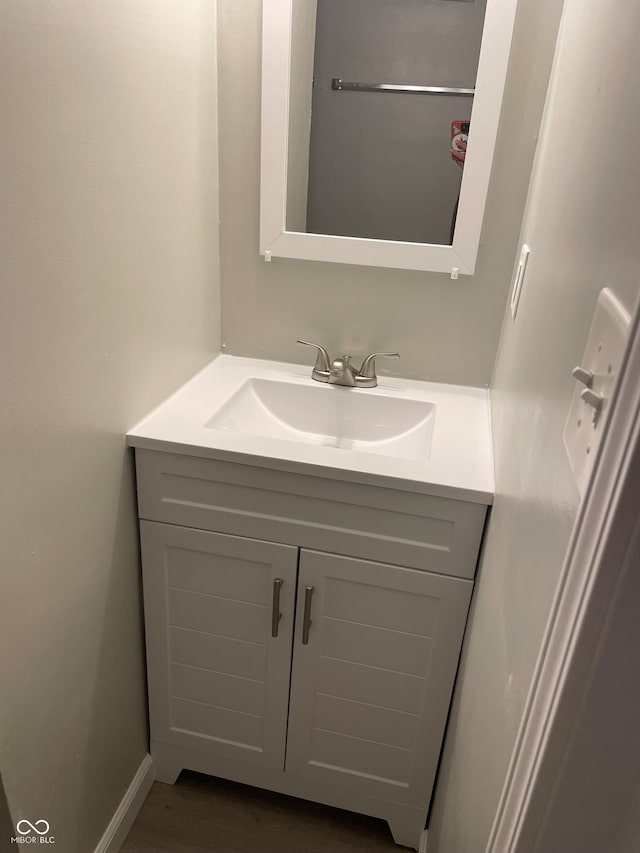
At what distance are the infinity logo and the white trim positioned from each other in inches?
32.6

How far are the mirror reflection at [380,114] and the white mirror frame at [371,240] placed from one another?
0.02m

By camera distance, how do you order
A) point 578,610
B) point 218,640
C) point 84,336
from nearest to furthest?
point 578,610 < point 84,336 < point 218,640

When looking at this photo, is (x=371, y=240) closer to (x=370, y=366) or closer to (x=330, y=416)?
(x=370, y=366)

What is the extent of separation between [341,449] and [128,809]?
96 centimetres

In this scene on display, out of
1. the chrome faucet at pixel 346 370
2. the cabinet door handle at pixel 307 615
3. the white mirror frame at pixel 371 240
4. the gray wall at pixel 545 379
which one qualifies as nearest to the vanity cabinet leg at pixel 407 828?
the gray wall at pixel 545 379

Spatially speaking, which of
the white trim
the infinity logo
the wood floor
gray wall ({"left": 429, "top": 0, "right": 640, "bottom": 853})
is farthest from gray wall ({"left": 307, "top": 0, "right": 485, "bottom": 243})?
the wood floor

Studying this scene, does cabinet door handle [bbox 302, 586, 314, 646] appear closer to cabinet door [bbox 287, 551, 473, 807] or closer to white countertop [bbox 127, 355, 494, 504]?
cabinet door [bbox 287, 551, 473, 807]

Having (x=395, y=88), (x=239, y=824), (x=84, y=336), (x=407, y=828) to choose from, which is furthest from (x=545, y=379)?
(x=239, y=824)

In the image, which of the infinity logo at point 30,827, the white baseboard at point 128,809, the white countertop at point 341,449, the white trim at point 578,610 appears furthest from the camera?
the white baseboard at point 128,809

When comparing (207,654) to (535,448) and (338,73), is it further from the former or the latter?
(338,73)

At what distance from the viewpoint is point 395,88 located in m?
1.30

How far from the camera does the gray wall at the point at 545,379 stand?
1.65 ft

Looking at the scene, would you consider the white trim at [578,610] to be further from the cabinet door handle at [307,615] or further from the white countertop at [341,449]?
the cabinet door handle at [307,615]

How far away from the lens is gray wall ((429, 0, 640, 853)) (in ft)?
1.65
